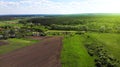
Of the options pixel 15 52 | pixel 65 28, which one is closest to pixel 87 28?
pixel 65 28

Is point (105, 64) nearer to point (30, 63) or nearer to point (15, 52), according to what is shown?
point (30, 63)

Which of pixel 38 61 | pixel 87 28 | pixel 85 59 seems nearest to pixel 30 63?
pixel 38 61

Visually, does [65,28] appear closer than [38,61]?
No

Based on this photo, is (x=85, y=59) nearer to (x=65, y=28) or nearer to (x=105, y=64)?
(x=105, y=64)

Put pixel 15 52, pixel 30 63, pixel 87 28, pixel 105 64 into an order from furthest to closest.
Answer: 1. pixel 87 28
2. pixel 15 52
3. pixel 30 63
4. pixel 105 64

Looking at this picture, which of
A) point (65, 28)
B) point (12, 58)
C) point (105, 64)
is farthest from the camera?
point (65, 28)

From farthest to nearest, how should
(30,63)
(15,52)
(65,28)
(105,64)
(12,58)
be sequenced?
(65,28), (15,52), (12,58), (30,63), (105,64)

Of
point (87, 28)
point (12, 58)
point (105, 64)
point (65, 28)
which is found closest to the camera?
point (105, 64)

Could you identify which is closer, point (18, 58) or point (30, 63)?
point (30, 63)

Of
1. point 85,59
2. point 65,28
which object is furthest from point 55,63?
point 65,28
